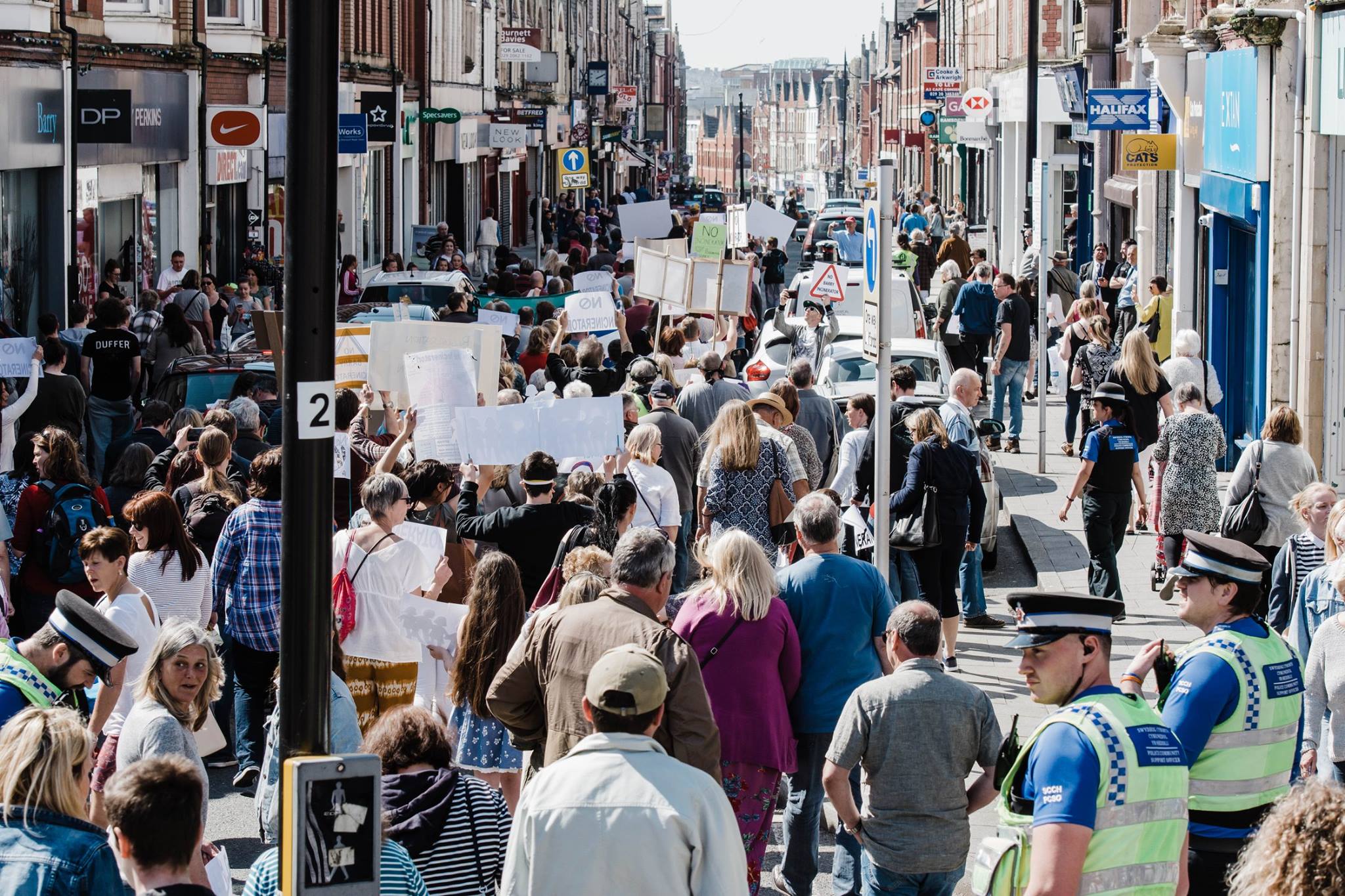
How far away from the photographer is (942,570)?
35.4 feet

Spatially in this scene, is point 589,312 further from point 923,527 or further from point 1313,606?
point 1313,606

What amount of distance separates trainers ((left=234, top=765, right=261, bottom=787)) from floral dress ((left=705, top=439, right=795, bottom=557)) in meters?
3.10

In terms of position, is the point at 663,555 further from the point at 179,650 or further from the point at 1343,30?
the point at 1343,30

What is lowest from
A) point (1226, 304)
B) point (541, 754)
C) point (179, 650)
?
point (541, 754)

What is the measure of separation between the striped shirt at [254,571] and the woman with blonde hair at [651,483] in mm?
2513

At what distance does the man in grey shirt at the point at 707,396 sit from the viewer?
515 inches

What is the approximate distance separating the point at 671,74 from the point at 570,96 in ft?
316

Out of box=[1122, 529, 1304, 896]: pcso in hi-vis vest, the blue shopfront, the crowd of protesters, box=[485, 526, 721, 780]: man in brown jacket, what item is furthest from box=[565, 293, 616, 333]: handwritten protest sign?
box=[1122, 529, 1304, 896]: pcso in hi-vis vest

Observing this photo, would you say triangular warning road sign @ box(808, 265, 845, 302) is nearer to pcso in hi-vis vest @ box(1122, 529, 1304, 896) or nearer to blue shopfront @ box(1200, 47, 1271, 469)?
blue shopfront @ box(1200, 47, 1271, 469)

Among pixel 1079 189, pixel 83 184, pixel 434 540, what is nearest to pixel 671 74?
pixel 1079 189

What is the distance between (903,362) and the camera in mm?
17141

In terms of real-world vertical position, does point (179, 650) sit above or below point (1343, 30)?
below

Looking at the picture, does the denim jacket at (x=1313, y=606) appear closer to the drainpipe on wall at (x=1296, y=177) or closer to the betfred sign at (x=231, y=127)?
the drainpipe on wall at (x=1296, y=177)

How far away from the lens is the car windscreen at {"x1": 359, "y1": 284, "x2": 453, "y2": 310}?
2277 centimetres
